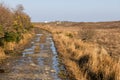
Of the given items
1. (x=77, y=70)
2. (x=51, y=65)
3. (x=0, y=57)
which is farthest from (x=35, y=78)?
(x=0, y=57)

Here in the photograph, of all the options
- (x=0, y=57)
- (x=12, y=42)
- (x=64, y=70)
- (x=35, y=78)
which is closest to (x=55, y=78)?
(x=35, y=78)

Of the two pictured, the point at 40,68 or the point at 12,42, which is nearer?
the point at 40,68

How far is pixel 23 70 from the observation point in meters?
17.0

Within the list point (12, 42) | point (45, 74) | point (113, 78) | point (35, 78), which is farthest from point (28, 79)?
point (12, 42)

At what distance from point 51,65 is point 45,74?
3487 mm


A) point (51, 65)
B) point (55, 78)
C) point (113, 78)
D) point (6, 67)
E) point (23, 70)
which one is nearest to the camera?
point (113, 78)

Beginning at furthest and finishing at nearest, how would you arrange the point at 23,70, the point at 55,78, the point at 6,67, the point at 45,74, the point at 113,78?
the point at 6,67 → the point at 23,70 → the point at 45,74 → the point at 55,78 → the point at 113,78

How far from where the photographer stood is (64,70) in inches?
679

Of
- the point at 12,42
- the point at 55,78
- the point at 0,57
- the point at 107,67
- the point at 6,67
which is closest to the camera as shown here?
the point at 107,67

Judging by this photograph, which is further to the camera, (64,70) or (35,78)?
(64,70)

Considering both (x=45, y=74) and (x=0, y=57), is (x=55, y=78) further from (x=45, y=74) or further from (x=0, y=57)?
(x=0, y=57)

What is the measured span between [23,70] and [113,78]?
610 centimetres

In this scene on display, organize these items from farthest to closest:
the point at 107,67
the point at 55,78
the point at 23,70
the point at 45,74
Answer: the point at 23,70
the point at 45,74
the point at 55,78
the point at 107,67

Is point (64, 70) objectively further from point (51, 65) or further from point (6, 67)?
point (6, 67)
